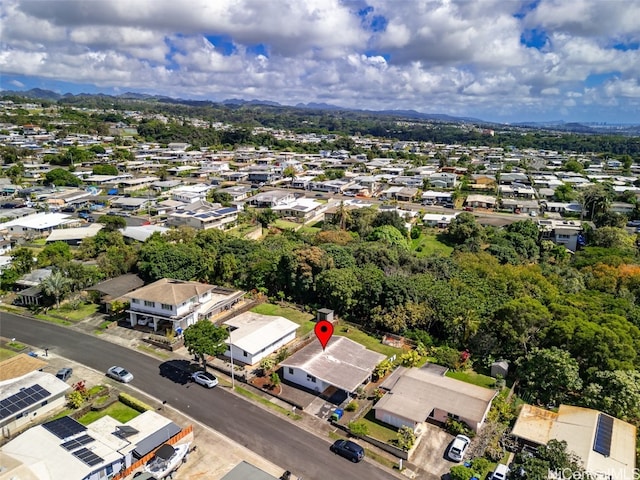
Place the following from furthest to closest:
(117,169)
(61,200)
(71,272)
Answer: (117,169), (61,200), (71,272)

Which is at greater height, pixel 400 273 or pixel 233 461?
pixel 400 273

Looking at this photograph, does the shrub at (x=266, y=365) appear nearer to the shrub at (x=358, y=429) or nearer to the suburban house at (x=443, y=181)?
the shrub at (x=358, y=429)

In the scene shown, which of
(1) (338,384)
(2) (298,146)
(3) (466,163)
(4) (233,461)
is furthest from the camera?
(2) (298,146)

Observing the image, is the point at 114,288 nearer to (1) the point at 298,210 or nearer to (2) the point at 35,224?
(2) the point at 35,224

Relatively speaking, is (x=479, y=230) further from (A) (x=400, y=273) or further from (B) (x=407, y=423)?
(B) (x=407, y=423)

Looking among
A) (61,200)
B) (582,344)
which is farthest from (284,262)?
(61,200)

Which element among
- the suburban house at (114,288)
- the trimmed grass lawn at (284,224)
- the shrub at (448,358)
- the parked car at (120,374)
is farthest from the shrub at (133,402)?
the trimmed grass lawn at (284,224)

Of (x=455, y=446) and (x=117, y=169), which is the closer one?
(x=455, y=446)
